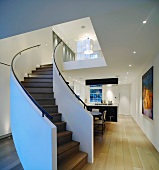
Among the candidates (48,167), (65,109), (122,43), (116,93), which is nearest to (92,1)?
(122,43)

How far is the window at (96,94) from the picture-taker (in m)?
12.1

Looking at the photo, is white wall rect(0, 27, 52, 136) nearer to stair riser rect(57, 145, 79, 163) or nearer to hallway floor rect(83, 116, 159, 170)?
stair riser rect(57, 145, 79, 163)

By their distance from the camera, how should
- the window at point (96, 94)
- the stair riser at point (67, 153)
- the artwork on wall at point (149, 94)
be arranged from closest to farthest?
the stair riser at point (67, 153) < the artwork on wall at point (149, 94) < the window at point (96, 94)

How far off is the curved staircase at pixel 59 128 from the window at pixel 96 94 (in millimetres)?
7533

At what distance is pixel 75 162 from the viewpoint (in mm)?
2648

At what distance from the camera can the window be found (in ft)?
39.7

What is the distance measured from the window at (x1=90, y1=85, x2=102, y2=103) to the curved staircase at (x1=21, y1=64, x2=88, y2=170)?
7533 mm

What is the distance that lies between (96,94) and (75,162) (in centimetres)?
983

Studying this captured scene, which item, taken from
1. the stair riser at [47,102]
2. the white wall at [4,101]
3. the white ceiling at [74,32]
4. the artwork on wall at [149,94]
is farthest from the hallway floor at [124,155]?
the white ceiling at [74,32]

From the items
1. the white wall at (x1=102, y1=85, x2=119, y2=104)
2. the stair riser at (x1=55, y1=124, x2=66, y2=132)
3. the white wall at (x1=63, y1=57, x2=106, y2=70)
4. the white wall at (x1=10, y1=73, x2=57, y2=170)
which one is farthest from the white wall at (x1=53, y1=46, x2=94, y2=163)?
the white wall at (x1=102, y1=85, x2=119, y2=104)

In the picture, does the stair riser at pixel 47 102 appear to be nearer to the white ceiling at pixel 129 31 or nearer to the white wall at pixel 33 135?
the white wall at pixel 33 135

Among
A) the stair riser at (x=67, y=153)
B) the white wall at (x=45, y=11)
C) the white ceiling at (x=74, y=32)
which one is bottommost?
the stair riser at (x=67, y=153)

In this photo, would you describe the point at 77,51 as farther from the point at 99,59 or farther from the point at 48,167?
the point at 48,167

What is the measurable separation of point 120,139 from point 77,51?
4841mm
